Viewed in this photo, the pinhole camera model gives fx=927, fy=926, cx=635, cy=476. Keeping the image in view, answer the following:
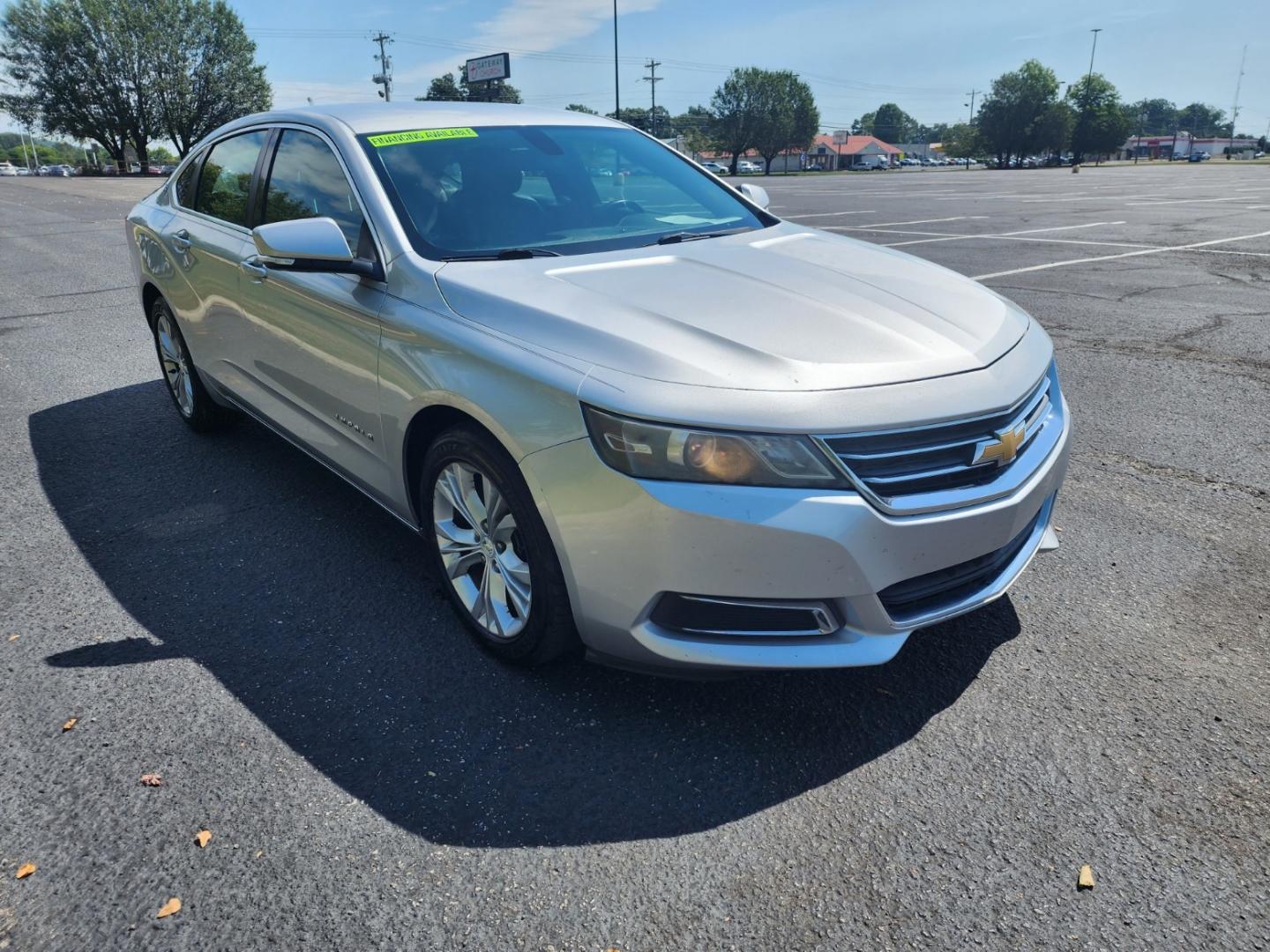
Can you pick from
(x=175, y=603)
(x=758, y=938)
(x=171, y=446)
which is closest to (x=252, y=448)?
(x=171, y=446)

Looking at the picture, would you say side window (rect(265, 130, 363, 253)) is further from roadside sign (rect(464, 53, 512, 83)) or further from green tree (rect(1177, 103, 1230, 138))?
green tree (rect(1177, 103, 1230, 138))

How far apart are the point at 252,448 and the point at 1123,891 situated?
4.46m

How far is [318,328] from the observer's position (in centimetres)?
337

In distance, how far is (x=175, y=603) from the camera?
3361 millimetres

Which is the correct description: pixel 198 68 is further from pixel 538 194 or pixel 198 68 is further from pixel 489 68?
pixel 538 194

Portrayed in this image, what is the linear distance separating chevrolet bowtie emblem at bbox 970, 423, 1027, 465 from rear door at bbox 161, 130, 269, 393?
306 cm

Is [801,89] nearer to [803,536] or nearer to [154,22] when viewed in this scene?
[154,22]

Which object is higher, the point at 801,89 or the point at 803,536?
the point at 801,89

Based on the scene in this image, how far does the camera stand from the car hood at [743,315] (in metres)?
2.35

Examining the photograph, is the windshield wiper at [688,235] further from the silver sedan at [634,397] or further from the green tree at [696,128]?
the green tree at [696,128]

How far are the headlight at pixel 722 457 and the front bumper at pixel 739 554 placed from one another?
0.03 metres

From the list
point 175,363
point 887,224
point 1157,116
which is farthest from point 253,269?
point 1157,116

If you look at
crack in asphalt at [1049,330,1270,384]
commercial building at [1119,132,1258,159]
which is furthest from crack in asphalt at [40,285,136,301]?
commercial building at [1119,132,1258,159]

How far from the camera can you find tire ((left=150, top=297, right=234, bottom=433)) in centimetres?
498
